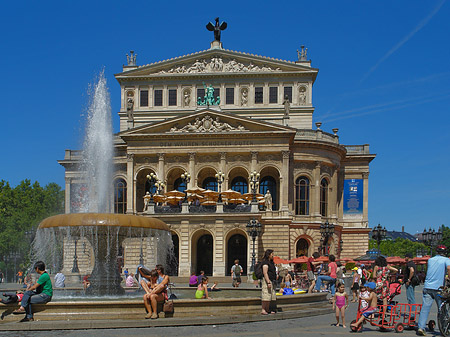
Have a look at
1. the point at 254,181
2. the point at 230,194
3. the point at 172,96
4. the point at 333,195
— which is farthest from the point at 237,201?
the point at 172,96

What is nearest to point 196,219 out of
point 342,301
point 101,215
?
point 101,215

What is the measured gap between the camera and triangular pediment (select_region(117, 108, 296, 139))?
5319cm

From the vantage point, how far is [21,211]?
6912 centimetres

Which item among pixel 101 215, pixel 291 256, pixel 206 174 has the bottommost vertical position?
pixel 291 256

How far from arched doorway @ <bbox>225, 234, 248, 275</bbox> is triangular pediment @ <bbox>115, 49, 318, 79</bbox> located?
17482 mm

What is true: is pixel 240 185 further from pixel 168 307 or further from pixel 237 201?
pixel 168 307

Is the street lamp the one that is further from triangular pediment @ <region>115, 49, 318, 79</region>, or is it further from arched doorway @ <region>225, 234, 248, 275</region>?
triangular pediment @ <region>115, 49, 318, 79</region>

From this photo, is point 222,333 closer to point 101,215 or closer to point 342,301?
point 342,301

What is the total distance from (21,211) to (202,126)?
2715 cm

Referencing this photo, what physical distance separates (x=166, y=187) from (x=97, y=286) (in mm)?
33558

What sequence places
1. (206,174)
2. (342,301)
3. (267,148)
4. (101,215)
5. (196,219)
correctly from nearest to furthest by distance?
(342,301), (101,215), (196,219), (267,148), (206,174)

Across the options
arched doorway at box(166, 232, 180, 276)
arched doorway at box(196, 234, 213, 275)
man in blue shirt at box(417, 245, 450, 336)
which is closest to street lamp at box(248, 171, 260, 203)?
arched doorway at box(196, 234, 213, 275)

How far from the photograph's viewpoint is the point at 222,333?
1473cm

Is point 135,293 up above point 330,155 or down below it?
below
